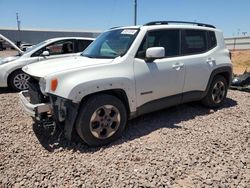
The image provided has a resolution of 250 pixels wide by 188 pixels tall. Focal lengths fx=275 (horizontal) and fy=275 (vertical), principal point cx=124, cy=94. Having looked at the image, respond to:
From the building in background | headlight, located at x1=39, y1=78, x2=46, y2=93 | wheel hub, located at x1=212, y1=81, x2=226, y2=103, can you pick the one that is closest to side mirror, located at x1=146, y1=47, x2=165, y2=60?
headlight, located at x1=39, y1=78, x2=46, y2=93

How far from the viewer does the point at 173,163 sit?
142 inches

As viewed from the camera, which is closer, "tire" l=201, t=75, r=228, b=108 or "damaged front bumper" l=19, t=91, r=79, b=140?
"damaged front bumper" l=19, t=91, r=79, b=140

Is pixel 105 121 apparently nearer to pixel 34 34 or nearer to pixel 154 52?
pixel 154 52

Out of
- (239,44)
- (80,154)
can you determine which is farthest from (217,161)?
(239,44)

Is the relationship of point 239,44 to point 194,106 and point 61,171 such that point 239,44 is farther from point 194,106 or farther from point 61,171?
point 61,171

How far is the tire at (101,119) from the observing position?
388 centimetres

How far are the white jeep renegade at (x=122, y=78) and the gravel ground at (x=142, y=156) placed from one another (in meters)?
0.36

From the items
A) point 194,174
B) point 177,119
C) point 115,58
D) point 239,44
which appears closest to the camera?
point 194,174

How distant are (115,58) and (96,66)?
427 mm

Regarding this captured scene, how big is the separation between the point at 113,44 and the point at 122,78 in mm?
888

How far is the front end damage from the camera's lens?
3787 millimetres

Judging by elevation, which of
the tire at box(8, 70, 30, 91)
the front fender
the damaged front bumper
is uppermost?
the front fender

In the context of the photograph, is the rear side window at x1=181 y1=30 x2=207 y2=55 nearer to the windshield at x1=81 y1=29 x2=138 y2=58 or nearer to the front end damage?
the windshield at x1=81 y1=29 x2=138 y2=58

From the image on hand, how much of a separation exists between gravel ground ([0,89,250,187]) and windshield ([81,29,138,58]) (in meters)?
1.35
